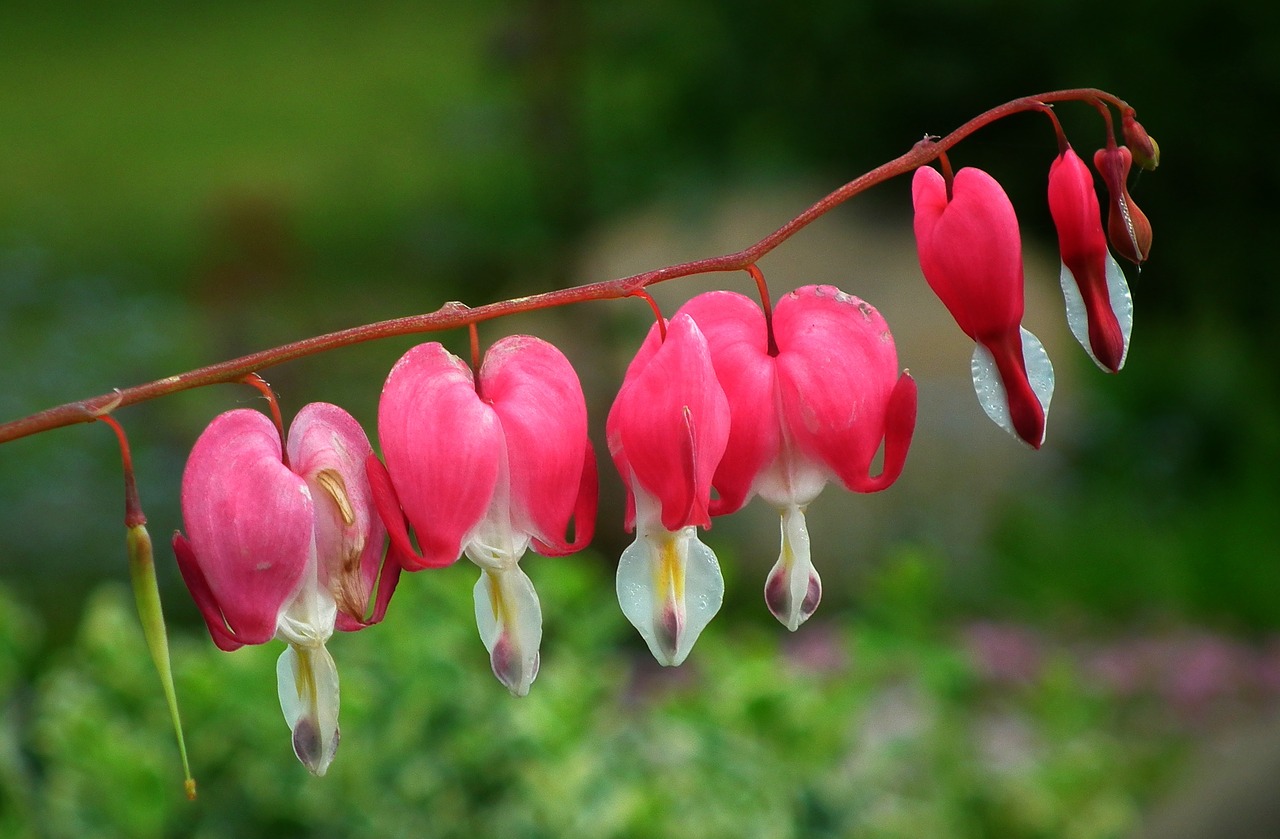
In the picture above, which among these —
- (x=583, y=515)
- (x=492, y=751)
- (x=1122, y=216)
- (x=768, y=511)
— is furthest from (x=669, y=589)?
(x=768, y=511)

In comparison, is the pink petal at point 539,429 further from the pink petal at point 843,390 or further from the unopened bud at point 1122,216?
the unopened bud at point 1122,216

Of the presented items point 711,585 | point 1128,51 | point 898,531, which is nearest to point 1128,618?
point 898,531

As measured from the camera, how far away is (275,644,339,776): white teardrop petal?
2.27 ft

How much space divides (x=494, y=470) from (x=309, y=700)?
15 cm

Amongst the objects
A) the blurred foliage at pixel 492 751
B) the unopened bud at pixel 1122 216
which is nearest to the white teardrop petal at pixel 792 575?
the unopened bud at pixel 1122 216

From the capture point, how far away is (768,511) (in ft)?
11.3

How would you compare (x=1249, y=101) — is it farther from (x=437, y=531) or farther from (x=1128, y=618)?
(x=437, y=531)

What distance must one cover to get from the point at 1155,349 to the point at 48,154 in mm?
5298

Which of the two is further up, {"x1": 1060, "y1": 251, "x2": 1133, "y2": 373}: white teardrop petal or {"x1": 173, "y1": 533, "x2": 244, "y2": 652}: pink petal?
{"x1": 1060, "y1": 251, "x2": 1133, "y2": 373}: white teardrop petal

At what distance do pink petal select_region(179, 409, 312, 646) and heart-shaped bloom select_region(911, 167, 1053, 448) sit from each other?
0.32 metres

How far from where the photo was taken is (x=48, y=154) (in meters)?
6.87

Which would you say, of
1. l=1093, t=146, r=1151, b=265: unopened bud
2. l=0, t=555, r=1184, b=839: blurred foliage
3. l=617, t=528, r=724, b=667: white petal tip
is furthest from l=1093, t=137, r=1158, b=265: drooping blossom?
l=0, t=555, r=1184, b=839: blurred foliage

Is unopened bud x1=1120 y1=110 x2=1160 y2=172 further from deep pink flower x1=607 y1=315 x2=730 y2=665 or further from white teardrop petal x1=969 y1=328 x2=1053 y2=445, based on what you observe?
deep pink flower x1=607 y1=315 x2=730 y2=665

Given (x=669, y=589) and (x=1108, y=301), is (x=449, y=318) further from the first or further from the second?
(x=1108, y=301)
